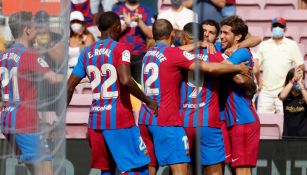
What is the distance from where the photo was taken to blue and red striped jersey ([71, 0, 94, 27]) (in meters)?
13.9

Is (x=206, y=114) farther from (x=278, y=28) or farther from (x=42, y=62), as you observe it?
(x=278, y=28)

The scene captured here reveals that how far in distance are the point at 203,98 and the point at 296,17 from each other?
5.45 metres

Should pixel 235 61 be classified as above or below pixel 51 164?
above

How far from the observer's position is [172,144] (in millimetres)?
9031

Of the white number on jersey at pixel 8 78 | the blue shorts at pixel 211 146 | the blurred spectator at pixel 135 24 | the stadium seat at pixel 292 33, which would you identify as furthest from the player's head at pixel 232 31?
the stadium seat at pixel 292 33

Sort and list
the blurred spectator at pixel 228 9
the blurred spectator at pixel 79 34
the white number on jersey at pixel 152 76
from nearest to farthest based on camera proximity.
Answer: the white number on jersey at pixel 152 76 → the blurred spectator at pixel 228 9 → the blurred spectator at pixel 79 34

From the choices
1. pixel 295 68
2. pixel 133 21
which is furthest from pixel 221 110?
pixel 133 21

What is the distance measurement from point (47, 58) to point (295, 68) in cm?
537

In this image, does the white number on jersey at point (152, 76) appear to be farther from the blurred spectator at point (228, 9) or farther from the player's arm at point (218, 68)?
the blurred spectator at point (228, 9)

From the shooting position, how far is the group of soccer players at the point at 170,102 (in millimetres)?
8875

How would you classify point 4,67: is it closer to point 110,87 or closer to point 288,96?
point 110,87

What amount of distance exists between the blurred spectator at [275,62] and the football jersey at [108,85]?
365 centimetres

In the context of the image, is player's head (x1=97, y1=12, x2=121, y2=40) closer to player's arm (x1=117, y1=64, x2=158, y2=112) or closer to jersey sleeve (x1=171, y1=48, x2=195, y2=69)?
player's arm (x1=117, y1=64, x2=158, y2=112)

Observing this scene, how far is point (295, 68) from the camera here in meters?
12.2
